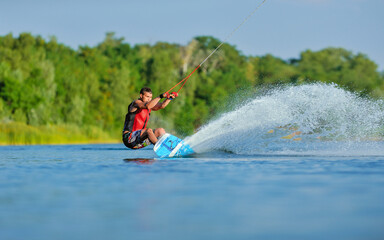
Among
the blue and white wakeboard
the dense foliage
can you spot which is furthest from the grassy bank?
the blue and white wakeboard

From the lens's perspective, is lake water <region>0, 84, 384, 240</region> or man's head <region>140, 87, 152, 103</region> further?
man's head <region>140, 87, 152, 103</region>

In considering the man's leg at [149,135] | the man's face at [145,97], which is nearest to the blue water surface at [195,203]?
the man's leg at [149,135]

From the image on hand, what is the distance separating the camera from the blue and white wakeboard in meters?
13.4

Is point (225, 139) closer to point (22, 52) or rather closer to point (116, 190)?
point (116, 190)

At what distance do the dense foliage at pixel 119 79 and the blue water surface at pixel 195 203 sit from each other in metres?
29.5

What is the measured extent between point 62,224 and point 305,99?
1039 cm

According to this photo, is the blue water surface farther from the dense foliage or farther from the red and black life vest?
the dense foliage

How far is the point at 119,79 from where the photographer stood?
5572 centimetres

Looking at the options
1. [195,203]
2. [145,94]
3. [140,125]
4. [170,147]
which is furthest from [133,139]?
[195,203]

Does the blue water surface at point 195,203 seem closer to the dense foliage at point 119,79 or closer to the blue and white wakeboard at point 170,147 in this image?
the blue and white wakeboard at point 170,147

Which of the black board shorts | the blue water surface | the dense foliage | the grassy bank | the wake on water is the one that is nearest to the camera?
the blue water surface

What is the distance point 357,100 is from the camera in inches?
605

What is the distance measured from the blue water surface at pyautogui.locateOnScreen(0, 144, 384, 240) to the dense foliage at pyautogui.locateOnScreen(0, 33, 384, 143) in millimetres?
29497

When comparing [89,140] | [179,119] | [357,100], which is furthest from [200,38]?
[357,100]
